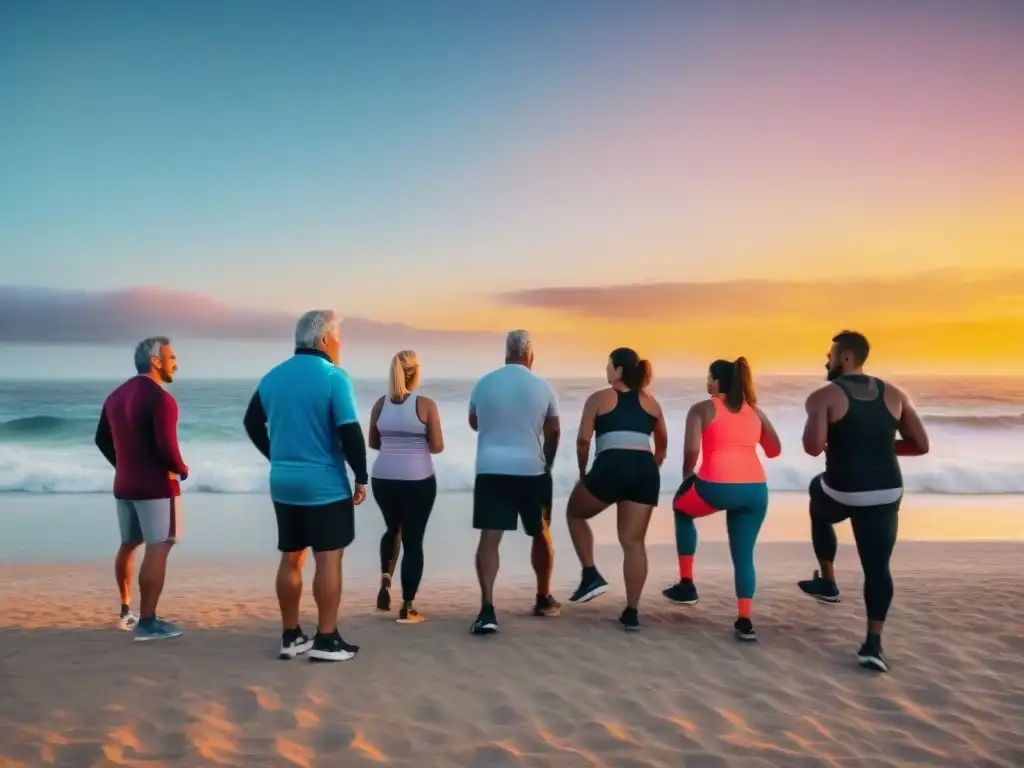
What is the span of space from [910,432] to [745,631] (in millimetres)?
1512

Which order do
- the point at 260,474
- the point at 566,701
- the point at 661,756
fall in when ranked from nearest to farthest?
the point at 661,756 → the point at 566,701 → the point at 260,474

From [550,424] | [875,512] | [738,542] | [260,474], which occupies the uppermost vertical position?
[550,424]

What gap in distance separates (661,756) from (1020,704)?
197 centimetres

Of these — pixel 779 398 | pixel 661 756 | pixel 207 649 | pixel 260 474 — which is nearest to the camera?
pixel 661 756

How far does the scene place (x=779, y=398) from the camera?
122 ft

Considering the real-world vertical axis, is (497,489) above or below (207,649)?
above

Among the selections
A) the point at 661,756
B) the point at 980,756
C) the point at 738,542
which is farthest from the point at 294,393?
the point at 980,756

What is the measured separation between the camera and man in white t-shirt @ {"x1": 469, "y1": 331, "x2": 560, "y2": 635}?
4.92 meters

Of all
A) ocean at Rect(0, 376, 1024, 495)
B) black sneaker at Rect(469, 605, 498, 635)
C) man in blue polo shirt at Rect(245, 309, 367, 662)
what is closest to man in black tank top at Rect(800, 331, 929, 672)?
black sneaker at Rect(469, 605, 498, 635)

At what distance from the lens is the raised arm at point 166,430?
459 cm

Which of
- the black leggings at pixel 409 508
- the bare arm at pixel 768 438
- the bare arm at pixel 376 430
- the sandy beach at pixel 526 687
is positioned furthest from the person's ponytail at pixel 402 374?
the bare arm at pixel 768 438

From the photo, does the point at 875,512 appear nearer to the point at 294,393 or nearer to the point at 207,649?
the point at 294,393

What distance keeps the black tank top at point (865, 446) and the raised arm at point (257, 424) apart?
3.03 metres

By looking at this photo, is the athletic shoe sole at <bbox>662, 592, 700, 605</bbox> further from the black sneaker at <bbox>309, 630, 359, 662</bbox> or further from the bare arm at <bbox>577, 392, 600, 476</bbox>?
the black sneaker at <bbox>309, 630, 359, 662</bbox>
